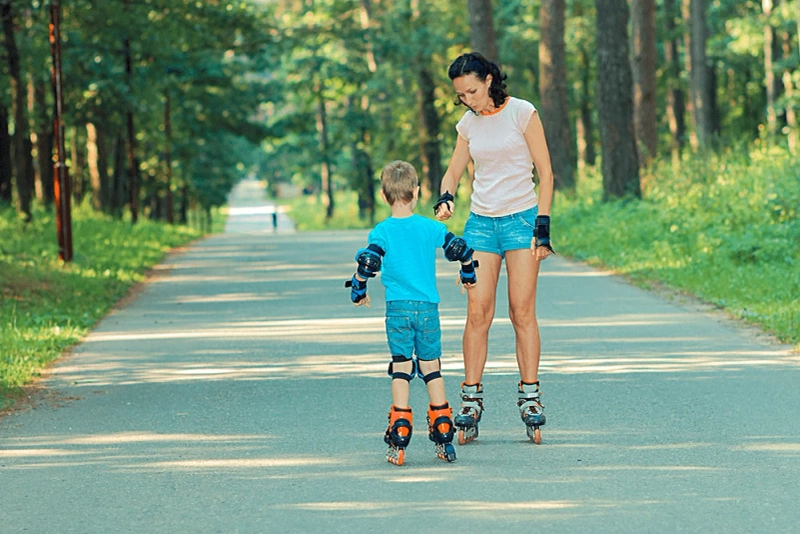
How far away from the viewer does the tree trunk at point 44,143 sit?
35.4m

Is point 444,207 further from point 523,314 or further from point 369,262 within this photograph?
point 523,314

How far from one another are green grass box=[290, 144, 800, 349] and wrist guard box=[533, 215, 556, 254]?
435cm

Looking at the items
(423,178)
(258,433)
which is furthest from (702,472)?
(423,178)

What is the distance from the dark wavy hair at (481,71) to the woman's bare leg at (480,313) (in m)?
0.85

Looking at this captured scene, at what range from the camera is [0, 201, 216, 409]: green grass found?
37.4 feet

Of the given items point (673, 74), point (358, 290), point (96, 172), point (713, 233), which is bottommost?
point (713, 233)

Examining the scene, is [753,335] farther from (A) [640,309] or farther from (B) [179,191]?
(B) [179,191]

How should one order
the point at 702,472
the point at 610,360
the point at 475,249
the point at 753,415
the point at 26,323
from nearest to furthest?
the point at 702,472 → the point at 475,249 → the point at 753,415 → the point at 610,360 → the point at 26,323

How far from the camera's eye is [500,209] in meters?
7.35

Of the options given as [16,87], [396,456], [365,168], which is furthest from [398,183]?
[365,168]

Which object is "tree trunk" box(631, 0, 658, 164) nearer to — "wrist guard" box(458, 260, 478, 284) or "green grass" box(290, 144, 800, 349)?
"green grass" box(290, 144, 800, 349)

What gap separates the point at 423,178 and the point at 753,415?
44319mm

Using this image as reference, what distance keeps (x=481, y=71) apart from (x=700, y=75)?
118 ft

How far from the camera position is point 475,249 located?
742 centimetres
